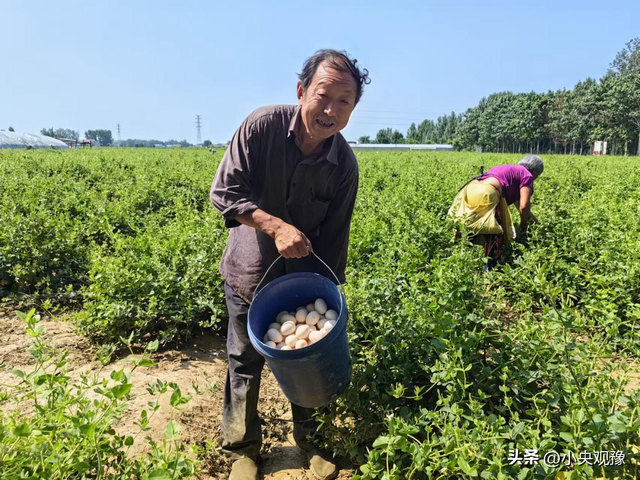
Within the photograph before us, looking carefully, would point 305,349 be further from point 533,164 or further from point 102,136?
point 102,136

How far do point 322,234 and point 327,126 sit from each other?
60 centimetres

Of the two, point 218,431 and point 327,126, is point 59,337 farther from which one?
point 327,126

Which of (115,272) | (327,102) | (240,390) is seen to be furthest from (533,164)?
(115,272)

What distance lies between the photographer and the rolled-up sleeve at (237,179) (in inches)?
80.5

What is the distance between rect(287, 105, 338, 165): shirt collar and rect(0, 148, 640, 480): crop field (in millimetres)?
898

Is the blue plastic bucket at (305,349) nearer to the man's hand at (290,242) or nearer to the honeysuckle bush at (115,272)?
the man's hand at (290,242)

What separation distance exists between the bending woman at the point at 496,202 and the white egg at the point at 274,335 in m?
3.28

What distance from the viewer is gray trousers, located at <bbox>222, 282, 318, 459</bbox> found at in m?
2.36

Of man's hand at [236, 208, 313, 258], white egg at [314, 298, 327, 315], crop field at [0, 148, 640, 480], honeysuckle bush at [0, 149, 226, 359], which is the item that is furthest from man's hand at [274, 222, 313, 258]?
honeysuckle bush at [0, 149, 226, 359]

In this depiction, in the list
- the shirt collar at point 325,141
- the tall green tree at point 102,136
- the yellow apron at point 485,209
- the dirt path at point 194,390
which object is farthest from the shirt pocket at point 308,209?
the tall green tree at point 102,136

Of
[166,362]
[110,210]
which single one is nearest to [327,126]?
[166,362]

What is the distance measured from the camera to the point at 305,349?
5.98ft

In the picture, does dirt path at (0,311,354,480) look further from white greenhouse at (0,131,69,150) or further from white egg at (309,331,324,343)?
white greenhouse at (0,131,69,150)

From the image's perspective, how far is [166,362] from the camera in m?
3.37
